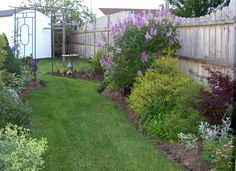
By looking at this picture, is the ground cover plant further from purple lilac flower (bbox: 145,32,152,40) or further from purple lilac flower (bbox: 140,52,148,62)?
purple lilac flower (bbox: 145,32,152,40)

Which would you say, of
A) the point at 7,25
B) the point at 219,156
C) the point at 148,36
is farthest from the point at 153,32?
the point at 7,25

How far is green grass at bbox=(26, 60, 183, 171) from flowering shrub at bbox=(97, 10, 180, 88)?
81cm

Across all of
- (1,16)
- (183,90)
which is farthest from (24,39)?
(183,90)

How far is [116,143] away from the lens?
637 cm

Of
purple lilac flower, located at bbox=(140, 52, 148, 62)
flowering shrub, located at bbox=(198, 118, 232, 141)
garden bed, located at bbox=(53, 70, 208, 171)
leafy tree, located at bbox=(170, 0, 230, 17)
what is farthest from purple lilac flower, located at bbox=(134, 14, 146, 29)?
leafy tree, located at bbox=(170, 0, 230, 17)

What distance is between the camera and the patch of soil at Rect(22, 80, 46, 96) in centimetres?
1143

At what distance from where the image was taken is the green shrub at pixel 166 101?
643 centimetres

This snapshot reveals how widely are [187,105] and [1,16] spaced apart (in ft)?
72.6

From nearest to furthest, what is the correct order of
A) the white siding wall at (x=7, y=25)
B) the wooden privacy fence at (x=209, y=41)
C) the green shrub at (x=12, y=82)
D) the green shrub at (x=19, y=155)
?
the green shrub at (x=19, y=155) < the wooden privacy fence at (x=209, y=41) < the green shrub at (x=12, y=82) < the white siding wall at (x=7, y=25)

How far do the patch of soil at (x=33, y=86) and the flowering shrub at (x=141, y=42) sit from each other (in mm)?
2687

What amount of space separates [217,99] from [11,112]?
2880 millimetres

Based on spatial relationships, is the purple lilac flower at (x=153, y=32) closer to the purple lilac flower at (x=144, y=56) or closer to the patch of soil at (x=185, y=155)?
the purple lilac flower at (x=144, y=56)

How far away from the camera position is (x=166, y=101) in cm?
723

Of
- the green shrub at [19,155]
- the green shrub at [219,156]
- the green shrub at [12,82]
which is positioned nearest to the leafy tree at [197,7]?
the green shrub at [12,82]
